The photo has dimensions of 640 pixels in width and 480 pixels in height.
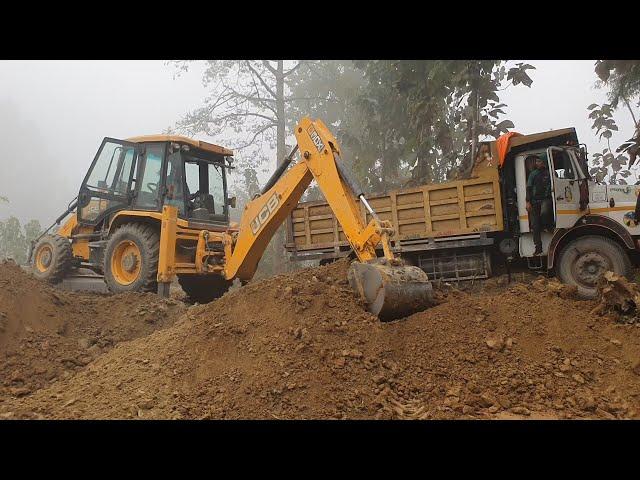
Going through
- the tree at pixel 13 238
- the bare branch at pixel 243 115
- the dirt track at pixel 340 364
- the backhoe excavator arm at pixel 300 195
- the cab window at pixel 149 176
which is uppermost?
the bare branch at pixel 243 115

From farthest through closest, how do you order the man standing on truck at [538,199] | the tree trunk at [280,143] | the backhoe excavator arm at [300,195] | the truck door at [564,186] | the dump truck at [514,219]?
the tree trunk at [280,143] → the man standing on truck at [538,199] → the truck door at [564,186] → the dump truck at [514,219] → the backhoe excavator arm at [300,195]

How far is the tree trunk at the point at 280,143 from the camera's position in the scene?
59.5 ft

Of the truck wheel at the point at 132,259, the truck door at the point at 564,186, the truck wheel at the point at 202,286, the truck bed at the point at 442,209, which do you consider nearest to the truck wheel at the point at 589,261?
the truck door at the point at 564,186

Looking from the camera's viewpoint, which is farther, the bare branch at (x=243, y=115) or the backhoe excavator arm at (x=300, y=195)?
the bare branch at (x=243, y=115)

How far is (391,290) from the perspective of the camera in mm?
4883

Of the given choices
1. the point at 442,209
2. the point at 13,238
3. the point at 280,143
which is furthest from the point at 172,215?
the point at 13,238

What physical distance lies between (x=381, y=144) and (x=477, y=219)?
26.5 ft

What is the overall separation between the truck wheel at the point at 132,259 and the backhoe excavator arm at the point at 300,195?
1279mm

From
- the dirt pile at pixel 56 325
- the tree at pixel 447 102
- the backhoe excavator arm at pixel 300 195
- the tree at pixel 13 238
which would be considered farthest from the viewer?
the tree at pixel 13 238

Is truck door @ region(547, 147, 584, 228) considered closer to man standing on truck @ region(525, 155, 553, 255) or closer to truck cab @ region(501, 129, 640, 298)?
truck cab @ region(501, 129, 640, 298)

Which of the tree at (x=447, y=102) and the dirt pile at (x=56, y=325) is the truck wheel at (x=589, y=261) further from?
the dirt pile at (x=56, y=325)

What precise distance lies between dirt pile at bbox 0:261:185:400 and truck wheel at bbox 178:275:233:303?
1.34 m

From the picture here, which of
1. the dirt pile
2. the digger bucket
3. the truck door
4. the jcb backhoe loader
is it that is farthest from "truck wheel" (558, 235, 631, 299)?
the dirt pile

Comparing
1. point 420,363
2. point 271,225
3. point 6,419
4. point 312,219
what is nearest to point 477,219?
point 312,219
